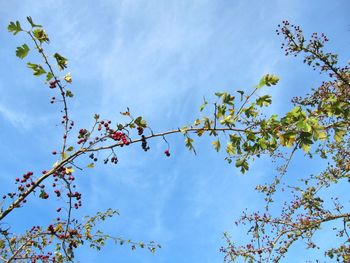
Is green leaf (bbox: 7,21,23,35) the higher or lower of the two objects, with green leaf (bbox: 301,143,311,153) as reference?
higher

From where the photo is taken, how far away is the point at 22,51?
4.15 m

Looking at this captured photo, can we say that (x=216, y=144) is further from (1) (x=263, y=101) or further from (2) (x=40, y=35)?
(2) (x=40, y=35)

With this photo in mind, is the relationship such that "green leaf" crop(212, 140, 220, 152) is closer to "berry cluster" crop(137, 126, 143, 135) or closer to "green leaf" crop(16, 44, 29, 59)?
"berry cluster" crop(137, 126, 143, 135)

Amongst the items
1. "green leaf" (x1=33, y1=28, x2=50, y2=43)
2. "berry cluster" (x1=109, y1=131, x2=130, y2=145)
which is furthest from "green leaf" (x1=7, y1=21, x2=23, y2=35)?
"berry cluster" (x1=109, y1=131, x2=130, y2=145)

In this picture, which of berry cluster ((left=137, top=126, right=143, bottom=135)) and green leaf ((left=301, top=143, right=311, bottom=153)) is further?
berry cluster ((left=137, top=126, right=143, bottom=135))

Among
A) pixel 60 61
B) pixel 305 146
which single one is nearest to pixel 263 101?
pixel 305 146

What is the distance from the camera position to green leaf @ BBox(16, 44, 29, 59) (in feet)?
13.5

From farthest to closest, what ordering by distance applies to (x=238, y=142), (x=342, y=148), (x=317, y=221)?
(x=342, y=148) < (x=317, y=221) < (x=238, y=142)

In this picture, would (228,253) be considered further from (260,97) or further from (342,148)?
(260,97)

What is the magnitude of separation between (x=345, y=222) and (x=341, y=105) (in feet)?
27.8

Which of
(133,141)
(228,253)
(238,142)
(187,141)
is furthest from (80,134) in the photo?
(228,253)

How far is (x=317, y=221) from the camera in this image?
→ 434 inches

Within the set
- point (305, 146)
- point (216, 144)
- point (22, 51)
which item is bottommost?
point (305, 146)

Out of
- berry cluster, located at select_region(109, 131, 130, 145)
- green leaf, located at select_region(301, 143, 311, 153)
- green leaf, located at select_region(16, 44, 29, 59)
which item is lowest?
green leaf, located at select_region(301, 143, 311, 153)
